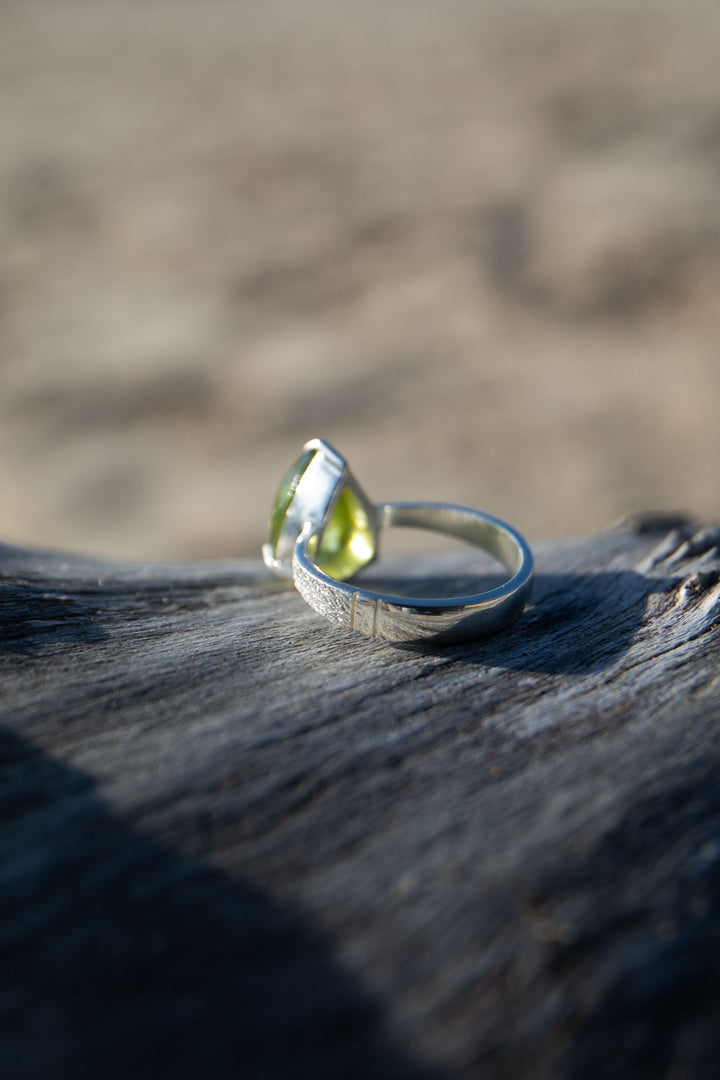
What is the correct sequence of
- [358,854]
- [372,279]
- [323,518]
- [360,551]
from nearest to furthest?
[358,854]
[323,518]
[360,551]
[372,279]

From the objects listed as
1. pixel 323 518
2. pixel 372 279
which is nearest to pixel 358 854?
pixel 323 518

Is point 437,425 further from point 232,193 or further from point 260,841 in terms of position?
point 260,841

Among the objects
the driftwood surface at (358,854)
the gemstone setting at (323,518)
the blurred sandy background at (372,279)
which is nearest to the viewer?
the driftwood surface at (358,854)

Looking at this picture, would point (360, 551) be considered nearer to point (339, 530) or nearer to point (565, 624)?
point (339, 530)

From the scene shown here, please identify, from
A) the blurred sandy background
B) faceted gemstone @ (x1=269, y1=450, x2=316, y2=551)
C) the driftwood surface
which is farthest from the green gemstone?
the blurred sandy background

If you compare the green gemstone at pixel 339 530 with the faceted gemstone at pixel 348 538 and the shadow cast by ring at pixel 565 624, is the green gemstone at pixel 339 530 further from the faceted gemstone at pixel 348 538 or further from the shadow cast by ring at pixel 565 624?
the shadow cast by ring at pixel 565 624

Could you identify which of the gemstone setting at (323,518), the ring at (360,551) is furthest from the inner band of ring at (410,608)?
the gemstone setting at (323,518)

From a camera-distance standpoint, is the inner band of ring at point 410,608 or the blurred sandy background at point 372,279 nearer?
the inner band of ring at point 410,608
